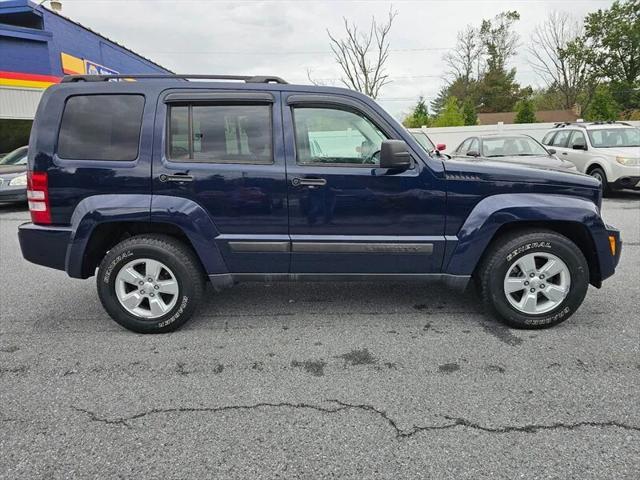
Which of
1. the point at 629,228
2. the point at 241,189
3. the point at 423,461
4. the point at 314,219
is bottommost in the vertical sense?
the point at 423,461

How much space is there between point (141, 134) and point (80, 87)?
2.13 ft

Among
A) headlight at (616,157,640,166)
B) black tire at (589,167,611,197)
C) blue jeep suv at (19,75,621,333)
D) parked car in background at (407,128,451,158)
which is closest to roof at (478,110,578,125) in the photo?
black tire at (589,167,611,197)

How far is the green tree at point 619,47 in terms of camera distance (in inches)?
1281

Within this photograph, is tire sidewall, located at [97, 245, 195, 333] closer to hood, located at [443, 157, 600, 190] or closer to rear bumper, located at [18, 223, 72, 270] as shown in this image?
rear bumper, located at [18, 223, 72, 270]

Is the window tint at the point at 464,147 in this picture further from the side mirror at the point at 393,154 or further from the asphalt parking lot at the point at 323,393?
the side mirror at the point at 393,154

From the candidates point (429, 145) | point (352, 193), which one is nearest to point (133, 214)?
point (352, 193)

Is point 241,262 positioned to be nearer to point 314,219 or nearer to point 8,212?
point 314,219

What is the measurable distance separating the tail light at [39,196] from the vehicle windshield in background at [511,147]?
8.45m

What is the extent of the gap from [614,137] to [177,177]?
36.8ft

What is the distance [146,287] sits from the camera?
3.54 metres

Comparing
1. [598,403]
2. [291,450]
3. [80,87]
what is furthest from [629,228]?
[80,87]

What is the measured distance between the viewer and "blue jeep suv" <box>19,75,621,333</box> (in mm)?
3406

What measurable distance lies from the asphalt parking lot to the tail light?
99cm

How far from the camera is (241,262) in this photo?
3.58 metres
